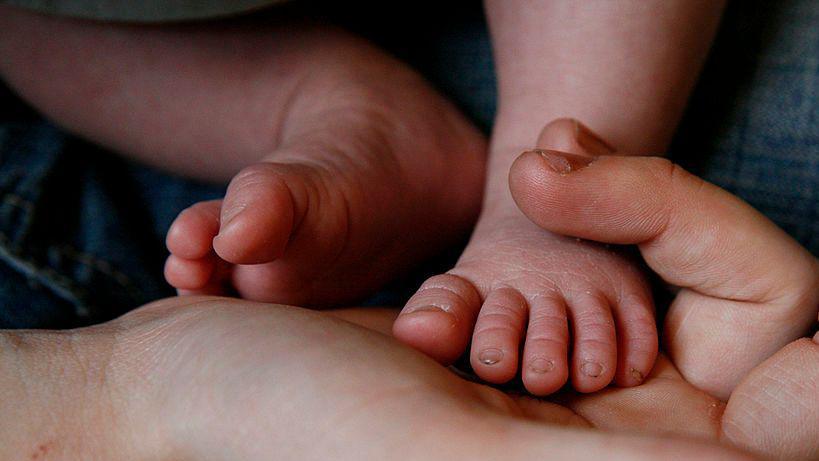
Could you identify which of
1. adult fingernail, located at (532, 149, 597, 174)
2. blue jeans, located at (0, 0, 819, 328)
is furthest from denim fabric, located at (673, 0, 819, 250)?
adult fingernail, located at (532, 149, 597, 174)

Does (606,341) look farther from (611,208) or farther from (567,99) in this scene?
(567,99)

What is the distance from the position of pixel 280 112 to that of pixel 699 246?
0.44 metres

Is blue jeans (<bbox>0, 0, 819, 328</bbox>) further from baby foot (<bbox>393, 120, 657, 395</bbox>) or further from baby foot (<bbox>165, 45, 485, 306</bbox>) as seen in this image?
baby foot (<bbox>393, 120, 657, 395</bbox>)

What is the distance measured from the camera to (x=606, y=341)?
554 millimetres

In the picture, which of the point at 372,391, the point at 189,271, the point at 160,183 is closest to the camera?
the point at 372,391

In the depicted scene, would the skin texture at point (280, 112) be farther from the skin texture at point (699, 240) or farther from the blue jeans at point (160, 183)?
the skin texture at point (699, 240)

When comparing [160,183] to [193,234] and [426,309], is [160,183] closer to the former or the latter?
[193,234]

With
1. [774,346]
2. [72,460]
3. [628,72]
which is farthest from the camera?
[628,72]

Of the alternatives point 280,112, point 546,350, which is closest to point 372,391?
point 546,350

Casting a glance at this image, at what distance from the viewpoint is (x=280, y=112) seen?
33.8 inches

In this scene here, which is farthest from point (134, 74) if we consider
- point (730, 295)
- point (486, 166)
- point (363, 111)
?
point (730, 295)

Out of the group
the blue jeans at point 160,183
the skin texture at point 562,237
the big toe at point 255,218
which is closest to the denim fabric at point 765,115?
the blue jeans at point 160,183

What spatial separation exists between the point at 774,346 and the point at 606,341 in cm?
14

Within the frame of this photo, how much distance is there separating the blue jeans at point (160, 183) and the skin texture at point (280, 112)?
47 millimetres
